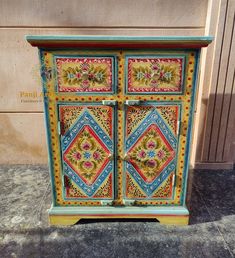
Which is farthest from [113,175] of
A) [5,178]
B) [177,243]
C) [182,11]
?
[182,11]

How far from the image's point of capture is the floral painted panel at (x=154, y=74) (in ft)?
5.64

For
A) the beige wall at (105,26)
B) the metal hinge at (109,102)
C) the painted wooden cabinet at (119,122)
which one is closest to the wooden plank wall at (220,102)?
the beige wall at (105,26)

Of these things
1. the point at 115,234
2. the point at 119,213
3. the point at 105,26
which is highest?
the point at 105,26

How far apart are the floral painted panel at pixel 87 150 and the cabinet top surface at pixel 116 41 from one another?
42cm

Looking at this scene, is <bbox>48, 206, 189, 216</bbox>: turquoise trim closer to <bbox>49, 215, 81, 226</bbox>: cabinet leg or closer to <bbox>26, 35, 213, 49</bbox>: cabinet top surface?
<bbox>49, 215, 81, 226</bbox>: cabinet leg

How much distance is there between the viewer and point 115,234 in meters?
2.00

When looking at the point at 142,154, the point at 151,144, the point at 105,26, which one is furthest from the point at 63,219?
the point at 105,26

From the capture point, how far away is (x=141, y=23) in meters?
2.67

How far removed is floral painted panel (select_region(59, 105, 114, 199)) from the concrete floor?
30 cm

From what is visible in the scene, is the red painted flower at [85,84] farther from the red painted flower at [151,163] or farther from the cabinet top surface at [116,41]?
the red painted flower at [151,163]

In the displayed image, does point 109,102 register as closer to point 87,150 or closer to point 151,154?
point 87,150

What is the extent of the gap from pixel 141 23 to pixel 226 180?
1.94 meters

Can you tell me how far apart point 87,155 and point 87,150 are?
4 centimetres

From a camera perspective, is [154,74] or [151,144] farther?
[151,144]
